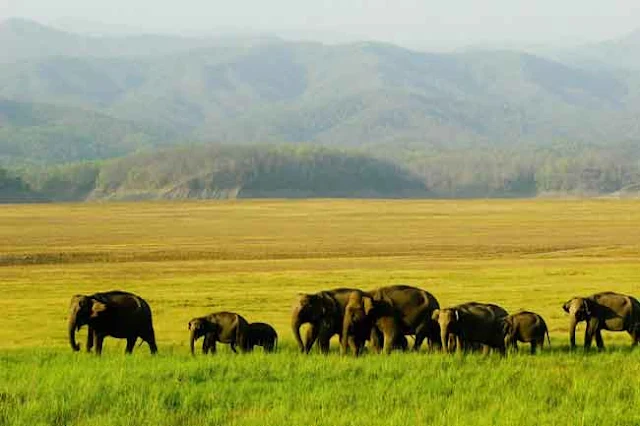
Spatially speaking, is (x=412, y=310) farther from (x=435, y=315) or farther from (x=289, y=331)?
(x=289, y=331)

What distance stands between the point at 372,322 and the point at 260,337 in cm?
277

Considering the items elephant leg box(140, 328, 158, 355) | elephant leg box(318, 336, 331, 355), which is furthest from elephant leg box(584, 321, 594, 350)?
elephant leg box(140, 328, 158, 355)

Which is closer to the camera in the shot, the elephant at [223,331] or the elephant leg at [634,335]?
the elephant at [223,331]

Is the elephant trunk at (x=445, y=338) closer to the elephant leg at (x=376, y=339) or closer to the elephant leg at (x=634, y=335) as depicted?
the elephant leg at (x=376, y=339)

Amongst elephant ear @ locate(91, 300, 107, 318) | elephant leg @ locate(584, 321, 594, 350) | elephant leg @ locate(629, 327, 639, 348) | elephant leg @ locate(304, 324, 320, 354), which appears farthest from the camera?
elephant leg @ locate(629, 327, 639, 348)

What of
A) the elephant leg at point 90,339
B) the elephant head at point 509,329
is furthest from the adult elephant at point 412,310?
the elephant leg at point 90,339

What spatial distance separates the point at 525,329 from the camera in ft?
75.5

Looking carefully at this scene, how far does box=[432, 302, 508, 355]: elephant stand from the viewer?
21.7 m

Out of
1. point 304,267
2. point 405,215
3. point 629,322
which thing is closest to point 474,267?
point 304,267

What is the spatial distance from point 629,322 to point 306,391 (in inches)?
367

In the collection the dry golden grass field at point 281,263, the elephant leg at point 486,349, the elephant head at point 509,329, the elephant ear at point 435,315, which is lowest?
the dry golden grass field at point 281,263

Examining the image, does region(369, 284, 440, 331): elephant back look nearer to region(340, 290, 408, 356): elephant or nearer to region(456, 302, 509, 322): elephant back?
region(340, 290, 408, 356): elephant

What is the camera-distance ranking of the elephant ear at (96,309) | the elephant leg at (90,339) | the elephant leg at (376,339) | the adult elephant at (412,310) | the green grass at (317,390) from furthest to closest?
1. the adult elephant at (412,310)
2. the elephant leg at (376,339)
3. the elephant leg at (90,339)
4. the elephant ear at (96,309)
5. the green grass at (317,390)

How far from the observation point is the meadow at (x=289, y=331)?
1616 cm
